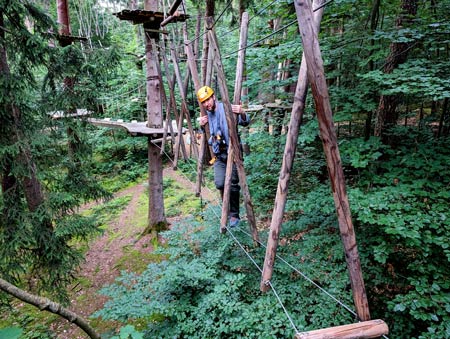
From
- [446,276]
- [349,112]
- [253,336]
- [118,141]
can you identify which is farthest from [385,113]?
[118,141]

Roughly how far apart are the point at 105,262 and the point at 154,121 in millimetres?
3337

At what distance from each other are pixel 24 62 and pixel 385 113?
495 centimetres

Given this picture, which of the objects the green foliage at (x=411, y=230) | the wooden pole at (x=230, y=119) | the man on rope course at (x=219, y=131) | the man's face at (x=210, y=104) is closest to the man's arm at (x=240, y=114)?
the man on rope course at (x=219, y=131)

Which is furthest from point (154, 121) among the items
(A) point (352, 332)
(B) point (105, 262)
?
(A) point (352, 332)

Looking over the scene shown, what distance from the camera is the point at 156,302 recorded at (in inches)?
118

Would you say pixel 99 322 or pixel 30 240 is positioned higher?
pixel 30 240

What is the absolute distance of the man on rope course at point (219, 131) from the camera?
2.92 metres

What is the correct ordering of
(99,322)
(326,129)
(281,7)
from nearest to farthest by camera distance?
(326,129), (281,7), (99,322)

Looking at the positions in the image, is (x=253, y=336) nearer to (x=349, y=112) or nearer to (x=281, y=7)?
(x=349, y=112)

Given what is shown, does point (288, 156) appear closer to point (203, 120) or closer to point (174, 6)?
point (203, 120)

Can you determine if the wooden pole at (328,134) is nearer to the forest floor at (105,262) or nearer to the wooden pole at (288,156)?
the wooden pole at (288,156)

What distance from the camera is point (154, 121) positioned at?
5598mm

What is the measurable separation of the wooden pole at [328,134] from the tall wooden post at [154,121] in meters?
3.98

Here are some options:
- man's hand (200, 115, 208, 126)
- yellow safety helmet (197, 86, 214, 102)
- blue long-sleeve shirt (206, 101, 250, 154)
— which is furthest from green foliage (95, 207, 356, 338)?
yellow safety helmet (197, 86, 214, 102)
